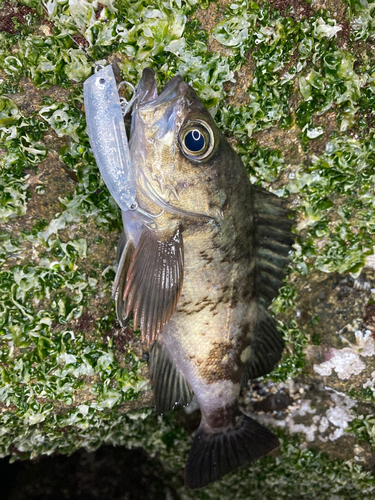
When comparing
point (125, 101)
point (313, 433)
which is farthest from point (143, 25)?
point (313, 433)

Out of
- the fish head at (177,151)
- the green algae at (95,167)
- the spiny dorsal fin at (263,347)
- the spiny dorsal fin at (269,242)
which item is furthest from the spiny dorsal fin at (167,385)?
the fish head at (177,151)

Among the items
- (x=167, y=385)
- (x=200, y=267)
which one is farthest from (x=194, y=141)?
(x=167, y=385)

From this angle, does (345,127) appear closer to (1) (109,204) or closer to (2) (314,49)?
(2) (314,49)

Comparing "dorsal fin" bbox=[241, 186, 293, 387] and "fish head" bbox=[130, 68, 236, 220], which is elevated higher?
"fish head" bbox=[130, 68, 236, 220]

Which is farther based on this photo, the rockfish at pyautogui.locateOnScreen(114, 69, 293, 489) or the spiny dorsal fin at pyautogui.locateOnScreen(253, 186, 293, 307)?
the spiny dorsal fin at pyautogui.locateOnScreen(253, 186, 293, 307)

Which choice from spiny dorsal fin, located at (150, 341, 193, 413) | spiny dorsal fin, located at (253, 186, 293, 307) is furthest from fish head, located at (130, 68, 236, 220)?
spiny dorsal fin, located at (150, 341, 193, 413)

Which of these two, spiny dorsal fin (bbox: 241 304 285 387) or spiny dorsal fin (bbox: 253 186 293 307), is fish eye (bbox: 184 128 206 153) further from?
spiny dorsal fin (bbox: 241 304 285 387)

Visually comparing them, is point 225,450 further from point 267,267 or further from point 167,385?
point 267,267
